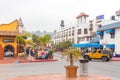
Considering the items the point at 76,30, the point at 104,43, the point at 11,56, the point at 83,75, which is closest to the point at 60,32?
the point at 76,30

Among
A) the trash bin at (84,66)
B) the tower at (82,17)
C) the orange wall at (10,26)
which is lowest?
the trash bin at (84,66)

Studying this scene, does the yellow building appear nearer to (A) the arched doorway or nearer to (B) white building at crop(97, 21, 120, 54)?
(A) the arched doorway

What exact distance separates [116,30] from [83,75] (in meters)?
38.7

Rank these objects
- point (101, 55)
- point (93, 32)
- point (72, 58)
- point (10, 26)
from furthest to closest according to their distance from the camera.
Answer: point (93, 32)
point (10, 26)
point (101, 55)
point (72, 58)

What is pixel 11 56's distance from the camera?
171 ft

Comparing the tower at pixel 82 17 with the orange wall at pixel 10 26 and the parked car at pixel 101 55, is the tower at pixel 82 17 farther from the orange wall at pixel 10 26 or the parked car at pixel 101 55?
the parked car at pixel 101 55

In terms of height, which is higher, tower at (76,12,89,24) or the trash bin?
tower at (76,12,89,24)

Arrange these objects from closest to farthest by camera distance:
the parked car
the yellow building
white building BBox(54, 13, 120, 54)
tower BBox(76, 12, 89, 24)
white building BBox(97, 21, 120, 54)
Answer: the parked car
the yellow building
white building BBox(97, 21, 120, 54)
white building BBox(54, 13, 120, 54)
tower BBox(76, 12, 89, 24)

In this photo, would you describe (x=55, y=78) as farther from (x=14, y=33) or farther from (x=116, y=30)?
(x=116, y=30)

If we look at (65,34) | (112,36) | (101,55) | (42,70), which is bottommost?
(42,70)

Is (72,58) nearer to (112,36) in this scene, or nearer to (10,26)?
(112,36)

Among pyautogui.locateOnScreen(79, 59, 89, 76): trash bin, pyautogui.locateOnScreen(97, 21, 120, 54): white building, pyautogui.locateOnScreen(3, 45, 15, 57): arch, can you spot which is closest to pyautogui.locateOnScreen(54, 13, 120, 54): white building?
pyautogui.locateOnScreen(97, 21, 120, 54): white building

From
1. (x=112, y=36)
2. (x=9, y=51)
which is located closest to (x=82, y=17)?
(x=112, y=36)

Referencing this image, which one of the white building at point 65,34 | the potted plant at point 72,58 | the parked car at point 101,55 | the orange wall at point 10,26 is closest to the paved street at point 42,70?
the potted plant at point 72,58
